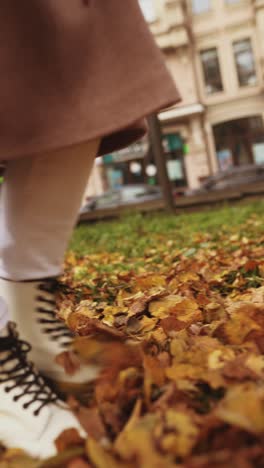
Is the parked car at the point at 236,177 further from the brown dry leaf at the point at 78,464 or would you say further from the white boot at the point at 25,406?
the brown dry leaf at the point at 78,464

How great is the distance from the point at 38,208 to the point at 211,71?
24.0 meters

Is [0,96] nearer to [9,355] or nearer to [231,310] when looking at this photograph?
[9,355]

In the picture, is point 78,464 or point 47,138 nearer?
point 78,464

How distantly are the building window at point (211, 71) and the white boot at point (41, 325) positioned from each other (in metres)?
23.5

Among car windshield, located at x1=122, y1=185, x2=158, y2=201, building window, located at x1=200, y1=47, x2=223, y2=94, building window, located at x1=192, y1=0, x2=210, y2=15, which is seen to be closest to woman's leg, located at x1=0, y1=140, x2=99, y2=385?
car windshield, located at x1=122, y1=185, x2=158, y2=201

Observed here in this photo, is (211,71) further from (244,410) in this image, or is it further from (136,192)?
(244,410)

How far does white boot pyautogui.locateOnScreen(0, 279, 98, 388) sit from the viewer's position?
1.08m

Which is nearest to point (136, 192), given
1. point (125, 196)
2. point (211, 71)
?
point (125, 196)

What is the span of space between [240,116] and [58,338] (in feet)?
76.6

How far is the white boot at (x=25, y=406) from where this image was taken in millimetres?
1011

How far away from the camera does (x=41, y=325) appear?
1.10 metres

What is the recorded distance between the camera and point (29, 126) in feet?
3.24

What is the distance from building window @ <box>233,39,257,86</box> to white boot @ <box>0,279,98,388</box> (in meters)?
23.7

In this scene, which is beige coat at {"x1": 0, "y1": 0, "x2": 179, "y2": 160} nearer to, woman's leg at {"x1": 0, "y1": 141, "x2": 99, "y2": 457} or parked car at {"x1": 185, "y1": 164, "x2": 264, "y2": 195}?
woman's leg at {"x1": 0, "y1": 141, "x2": 99, "y2": 457}
